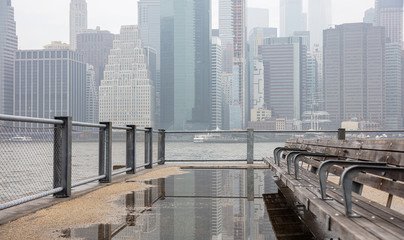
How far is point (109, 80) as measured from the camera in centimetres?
14562

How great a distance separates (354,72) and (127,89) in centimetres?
8416

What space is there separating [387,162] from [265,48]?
600ft

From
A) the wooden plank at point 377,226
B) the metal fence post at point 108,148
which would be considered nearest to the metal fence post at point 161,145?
the metal fence post at point 108,148

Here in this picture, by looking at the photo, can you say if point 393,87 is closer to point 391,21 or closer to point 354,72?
point 354,72

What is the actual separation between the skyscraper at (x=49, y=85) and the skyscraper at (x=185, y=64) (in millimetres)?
31710

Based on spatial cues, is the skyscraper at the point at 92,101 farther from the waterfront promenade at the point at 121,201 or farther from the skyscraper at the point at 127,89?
the waterfront promenade at the point at 121,201

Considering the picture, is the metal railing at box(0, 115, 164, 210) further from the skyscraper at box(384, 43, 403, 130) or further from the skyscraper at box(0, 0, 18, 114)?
the skyscraper at box(384, 43, 403, 130)

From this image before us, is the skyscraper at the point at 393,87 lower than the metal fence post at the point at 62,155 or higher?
higher

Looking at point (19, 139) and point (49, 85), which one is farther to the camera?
point (49, 85)

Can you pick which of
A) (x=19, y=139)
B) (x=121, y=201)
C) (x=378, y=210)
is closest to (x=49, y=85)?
(x=121, y=201)

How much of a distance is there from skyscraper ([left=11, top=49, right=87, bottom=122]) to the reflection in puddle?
422 feet

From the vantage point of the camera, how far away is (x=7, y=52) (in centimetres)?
15525

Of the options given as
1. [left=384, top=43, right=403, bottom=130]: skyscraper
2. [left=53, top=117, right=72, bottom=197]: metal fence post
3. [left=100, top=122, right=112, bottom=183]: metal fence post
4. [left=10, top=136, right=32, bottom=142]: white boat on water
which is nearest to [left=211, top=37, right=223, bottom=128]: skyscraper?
[left=384, top=43, right=403, bottom=130]: skyscraper

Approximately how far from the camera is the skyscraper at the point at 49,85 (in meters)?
134
